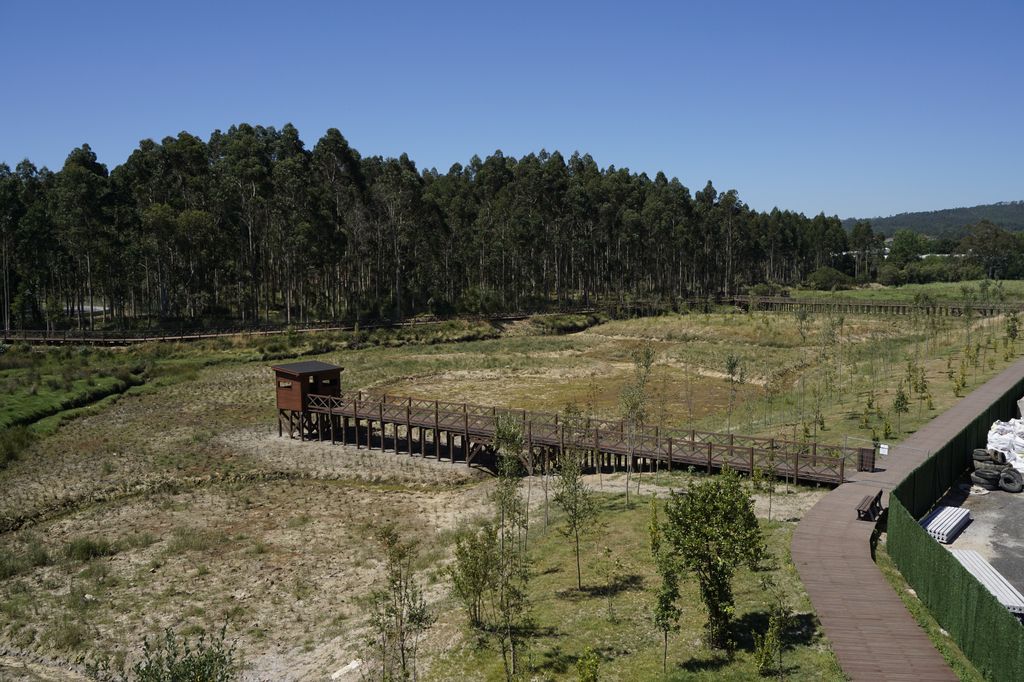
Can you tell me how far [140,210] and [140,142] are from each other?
401 inches

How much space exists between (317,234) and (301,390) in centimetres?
3912

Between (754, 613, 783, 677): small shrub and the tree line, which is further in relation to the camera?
the tree line

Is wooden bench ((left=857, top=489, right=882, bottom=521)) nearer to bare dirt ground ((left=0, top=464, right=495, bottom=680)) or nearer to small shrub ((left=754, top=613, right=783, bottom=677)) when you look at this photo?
small shrub ((left=754, top=613, right=783, bottom=677))

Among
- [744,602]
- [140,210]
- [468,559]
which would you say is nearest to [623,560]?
[744,602]

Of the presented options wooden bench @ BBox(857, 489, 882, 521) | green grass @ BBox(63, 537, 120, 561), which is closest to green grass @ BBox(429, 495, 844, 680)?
wooden bench @ BBox(857, 489, 882, 521)

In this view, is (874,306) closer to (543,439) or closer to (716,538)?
(543,439)

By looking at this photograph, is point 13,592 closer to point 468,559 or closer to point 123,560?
point 123,560

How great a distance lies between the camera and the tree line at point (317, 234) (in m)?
75.8

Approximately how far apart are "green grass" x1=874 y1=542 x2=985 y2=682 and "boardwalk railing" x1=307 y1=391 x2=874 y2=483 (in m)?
5.83

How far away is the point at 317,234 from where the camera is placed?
7675cm

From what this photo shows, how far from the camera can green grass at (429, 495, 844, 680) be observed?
50.1ft

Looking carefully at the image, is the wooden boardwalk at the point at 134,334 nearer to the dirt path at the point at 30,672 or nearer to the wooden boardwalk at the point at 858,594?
the dirt path at the point at 30,672

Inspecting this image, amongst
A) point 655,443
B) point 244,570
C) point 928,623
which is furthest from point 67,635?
point 655,443

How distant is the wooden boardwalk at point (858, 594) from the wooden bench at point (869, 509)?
287 millimetres
